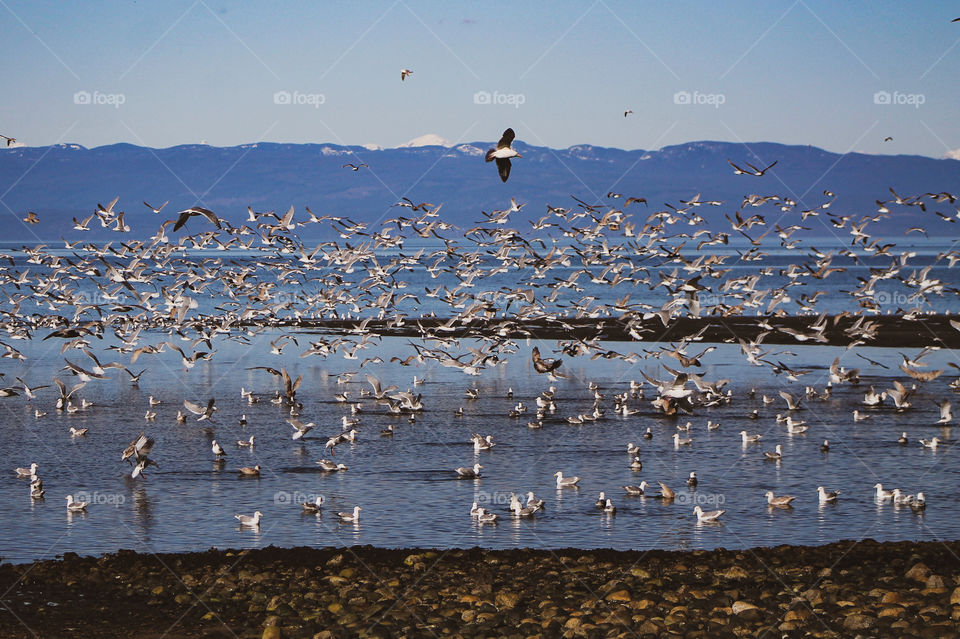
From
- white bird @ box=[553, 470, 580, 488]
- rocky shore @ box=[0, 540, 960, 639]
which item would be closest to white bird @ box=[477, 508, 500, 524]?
rocky shore @ box=[0, 540, 960, 639]

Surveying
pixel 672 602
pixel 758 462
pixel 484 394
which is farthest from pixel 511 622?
pixel 484 394

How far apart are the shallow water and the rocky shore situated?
1.45 metres

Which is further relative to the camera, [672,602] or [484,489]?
[484,489]

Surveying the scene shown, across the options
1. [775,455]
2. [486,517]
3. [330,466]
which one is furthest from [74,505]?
[775,455]

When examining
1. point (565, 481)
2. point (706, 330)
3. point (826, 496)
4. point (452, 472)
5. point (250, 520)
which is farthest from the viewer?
point (706, 330)

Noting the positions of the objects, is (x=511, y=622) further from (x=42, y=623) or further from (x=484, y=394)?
(x=484, y=394)

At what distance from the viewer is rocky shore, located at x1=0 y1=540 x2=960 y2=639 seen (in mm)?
12320

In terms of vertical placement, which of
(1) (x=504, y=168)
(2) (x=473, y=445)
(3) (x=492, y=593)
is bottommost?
(3) (x=492, y=593)

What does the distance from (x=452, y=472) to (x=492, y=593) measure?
9.37m

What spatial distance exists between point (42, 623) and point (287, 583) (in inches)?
119

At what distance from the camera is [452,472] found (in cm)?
2294

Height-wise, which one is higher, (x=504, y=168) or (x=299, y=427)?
(x=504, y=168)

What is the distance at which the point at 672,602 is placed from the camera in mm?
13023

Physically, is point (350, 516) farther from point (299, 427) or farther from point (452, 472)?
point (299, 427)
